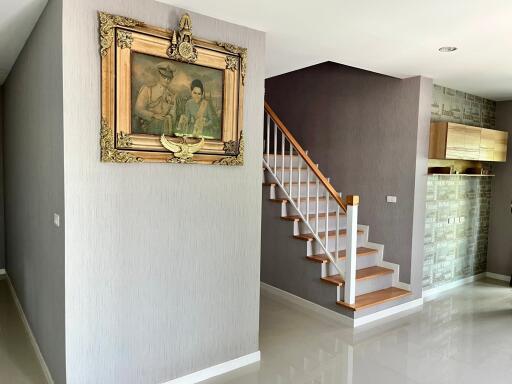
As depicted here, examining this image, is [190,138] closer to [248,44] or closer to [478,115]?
[248,44]

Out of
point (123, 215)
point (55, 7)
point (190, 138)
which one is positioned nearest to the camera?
point (55, 7)

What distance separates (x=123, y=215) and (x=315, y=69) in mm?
4138

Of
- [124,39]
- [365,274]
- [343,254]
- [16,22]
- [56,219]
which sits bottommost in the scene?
[365,274]

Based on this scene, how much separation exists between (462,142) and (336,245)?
6.80 feet

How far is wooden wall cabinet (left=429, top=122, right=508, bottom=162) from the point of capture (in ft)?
14.8

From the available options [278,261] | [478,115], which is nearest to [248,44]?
[278,261]

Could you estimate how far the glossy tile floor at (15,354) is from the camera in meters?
2.85

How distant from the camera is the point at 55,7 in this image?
231 cm

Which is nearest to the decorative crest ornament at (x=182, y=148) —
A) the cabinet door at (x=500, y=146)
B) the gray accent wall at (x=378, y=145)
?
the gray accent wall at (x=378, y=145)

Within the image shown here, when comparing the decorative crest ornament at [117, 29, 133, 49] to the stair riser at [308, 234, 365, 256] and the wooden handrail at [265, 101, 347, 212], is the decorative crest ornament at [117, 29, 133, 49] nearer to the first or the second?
the wooden handrail at [265, 101, 347, 212]

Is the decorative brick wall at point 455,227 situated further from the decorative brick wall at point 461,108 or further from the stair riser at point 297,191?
the stair riser at point 297,191


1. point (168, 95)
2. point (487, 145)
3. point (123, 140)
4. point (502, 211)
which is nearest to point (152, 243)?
point (123, 140)

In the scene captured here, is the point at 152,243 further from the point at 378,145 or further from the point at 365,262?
the point at 378,145

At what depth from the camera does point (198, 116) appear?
8.89ft
